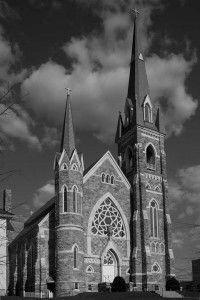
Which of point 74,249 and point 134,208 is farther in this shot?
point 134,208

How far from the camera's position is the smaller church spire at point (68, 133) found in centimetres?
4908

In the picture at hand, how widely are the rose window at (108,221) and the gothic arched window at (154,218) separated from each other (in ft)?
12.1

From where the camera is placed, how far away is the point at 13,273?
56.9m

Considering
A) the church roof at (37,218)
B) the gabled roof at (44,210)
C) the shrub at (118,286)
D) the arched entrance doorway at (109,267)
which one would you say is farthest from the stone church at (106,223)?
the shrub at (118,286)

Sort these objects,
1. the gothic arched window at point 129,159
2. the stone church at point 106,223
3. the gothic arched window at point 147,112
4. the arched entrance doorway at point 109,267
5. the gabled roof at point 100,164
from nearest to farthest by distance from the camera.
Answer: the stone church at point 106,223 → the arched entrance doorway at point 109,267 → the gabled roof at point 100,164 → the gothic arched window at point 129,159 → the gothic arched window at point 147,112

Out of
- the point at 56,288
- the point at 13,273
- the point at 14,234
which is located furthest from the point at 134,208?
the point at 14,234

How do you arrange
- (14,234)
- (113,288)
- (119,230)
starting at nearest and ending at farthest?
1. (113,288)
2. (119,230)
3. (14,234)

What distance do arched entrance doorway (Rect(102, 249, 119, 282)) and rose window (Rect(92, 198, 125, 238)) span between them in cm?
226

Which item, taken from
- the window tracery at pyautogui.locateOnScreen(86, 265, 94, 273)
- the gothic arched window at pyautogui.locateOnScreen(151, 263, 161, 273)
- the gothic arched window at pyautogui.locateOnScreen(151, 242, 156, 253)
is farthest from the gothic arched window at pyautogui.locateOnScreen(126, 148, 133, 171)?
the window tracery at pyautogui.locateOnScreen(86, 265, 94, 273)

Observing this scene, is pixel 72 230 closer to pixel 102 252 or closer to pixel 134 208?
pixel 102 252

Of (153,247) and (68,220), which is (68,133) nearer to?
(68,220)

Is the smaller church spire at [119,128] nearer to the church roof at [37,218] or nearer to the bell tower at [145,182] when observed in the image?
the bell tower at [145,182]

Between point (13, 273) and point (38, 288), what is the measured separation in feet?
43.9

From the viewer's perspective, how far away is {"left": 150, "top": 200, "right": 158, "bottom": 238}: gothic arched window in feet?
171
